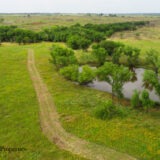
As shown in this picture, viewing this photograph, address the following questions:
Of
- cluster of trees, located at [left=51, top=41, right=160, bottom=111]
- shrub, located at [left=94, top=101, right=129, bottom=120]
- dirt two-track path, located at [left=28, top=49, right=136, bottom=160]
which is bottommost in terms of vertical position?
dirt two-track path, located at [left=28, top=49, right=136, bottom=160]

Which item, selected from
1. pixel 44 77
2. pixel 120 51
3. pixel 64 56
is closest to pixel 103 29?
pixel 120 51

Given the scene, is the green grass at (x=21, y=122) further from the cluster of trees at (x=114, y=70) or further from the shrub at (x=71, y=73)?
the cluster of trees at (x=114, y=70)

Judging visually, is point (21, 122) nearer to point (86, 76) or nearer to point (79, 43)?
point (86, 76)

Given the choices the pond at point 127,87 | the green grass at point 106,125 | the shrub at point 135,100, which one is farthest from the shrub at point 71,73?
the shrub at point 135,100

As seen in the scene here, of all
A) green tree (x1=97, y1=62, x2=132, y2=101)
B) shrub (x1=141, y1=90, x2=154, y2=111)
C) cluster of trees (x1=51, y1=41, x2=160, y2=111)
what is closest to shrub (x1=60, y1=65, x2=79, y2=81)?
cluster of trees (x1=51, y1=41, x2=160, y2=111)

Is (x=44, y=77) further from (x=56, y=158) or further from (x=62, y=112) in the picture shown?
(x=56, y=158)

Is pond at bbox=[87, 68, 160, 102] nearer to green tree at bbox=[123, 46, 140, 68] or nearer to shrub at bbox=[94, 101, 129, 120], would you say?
shrub at bbox=[94, 101, 129, 120]
